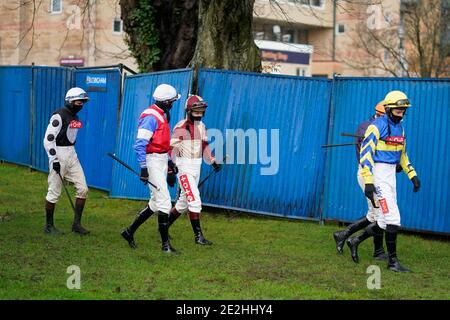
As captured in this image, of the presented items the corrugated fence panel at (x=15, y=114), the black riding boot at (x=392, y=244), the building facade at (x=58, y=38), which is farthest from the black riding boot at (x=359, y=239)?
the building facade at (x=58, y=38)

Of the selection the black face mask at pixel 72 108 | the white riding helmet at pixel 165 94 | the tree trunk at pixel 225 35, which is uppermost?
the tree trunk at pixel 225 35

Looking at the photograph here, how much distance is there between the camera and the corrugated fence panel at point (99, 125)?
15.0m

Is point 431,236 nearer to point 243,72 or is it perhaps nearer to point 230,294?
point 243,72

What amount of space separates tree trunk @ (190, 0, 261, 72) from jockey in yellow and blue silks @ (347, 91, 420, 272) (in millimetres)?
4827

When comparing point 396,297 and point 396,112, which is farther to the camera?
point 396,112

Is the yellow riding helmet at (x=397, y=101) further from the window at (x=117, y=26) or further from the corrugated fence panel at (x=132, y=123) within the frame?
the window at (x=117, y=26)

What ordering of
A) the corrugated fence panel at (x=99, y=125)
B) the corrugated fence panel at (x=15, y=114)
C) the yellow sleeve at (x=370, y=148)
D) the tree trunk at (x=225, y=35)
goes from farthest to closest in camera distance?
1. the corrugated fence panel at (x=15, y=114)
2. the corrugated fence panel at (x=99, y=125)
3. the tree trunk at (x=225, y=35)
4. the yellow sleeve at (x=370, y=148)

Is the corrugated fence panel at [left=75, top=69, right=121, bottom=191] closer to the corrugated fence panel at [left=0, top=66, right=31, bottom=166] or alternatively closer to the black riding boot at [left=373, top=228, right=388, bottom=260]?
the corrugated fence panel at [left=0, top=66, right=31, bottom=166]

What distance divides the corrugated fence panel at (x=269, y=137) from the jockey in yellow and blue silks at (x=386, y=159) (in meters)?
3.08

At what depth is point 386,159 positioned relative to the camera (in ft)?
30.1

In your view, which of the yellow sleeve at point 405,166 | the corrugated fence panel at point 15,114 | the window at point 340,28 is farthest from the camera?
the window at point 340,28
